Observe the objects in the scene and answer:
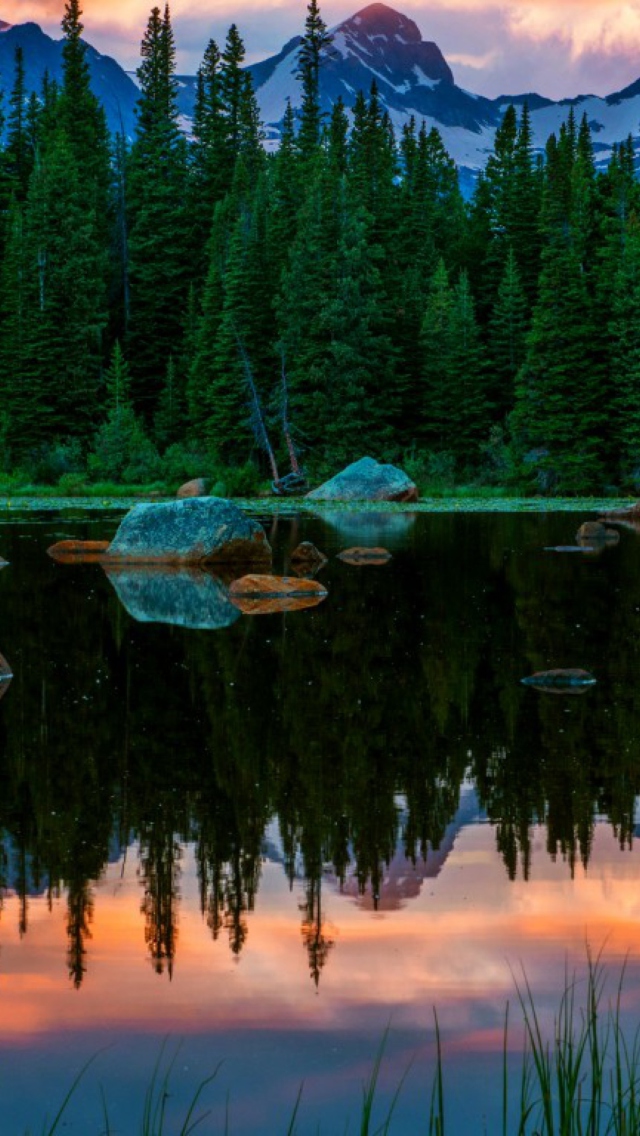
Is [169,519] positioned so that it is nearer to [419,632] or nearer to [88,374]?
[419,632]

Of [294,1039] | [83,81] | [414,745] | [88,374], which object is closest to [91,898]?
[294,1039]

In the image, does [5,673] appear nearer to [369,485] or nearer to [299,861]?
[299,861]

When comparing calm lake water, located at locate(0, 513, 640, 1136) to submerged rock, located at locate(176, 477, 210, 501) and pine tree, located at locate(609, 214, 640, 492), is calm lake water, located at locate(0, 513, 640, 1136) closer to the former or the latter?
submerged rock, located at locate(176, 477, 210, 501)

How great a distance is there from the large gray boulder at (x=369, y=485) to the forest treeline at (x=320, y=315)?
10.3ft

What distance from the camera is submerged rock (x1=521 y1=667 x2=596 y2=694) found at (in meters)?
11.5

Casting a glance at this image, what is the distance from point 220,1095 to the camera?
4.63m

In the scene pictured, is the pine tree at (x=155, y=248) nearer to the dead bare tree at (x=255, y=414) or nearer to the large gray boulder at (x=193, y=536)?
the dead bare tree at (x=255, y=414)

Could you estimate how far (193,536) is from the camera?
23.6m

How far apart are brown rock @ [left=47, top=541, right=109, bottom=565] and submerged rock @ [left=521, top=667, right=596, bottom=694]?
44.0 feet

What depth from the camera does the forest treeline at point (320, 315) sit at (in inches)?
2080

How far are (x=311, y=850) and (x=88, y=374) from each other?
57076 millimetres

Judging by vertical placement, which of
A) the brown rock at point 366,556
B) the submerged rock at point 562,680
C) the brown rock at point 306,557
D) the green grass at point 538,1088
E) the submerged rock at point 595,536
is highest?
the green grass at point 538,1088

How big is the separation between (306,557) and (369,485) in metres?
25.3

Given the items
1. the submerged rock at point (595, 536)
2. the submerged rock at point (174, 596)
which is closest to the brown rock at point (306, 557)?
the submerged rock at point (174, 596)
